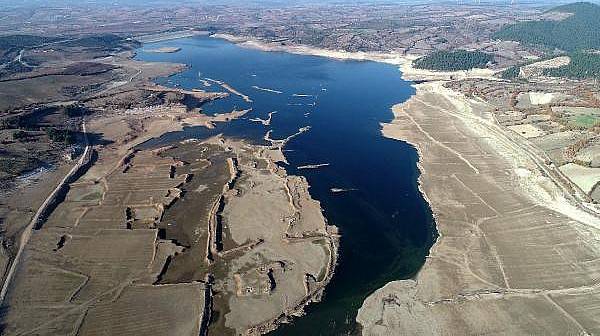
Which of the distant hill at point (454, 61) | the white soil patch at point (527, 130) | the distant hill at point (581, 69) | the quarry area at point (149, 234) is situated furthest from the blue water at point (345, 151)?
the distant hill at point (581, 69)

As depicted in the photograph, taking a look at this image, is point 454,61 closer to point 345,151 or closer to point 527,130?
point 527,130

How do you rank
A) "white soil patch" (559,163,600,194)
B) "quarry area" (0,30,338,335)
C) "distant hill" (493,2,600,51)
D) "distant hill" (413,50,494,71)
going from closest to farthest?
"quarry area" (0,30,338,335) < "white soil patch" (559,163,600,194) < "distant hill" (413,50,494,71) < "distant hill" (493,2,600,51)

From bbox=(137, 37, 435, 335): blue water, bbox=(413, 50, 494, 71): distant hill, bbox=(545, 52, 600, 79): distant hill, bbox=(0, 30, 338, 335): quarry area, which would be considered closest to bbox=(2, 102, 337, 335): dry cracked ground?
bbox=(0, 30, 338, 335): quarry area

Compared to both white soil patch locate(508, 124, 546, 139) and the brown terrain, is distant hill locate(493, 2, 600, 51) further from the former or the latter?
white soil patch locate(508, 124, 546, 139)

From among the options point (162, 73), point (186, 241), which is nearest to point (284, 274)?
point (186, 241)

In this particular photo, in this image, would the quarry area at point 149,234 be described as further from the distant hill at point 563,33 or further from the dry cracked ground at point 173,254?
the distant hill at point 563,33

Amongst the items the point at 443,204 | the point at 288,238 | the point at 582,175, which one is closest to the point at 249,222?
the point at 288,238

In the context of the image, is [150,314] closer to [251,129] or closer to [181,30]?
[251,129]
